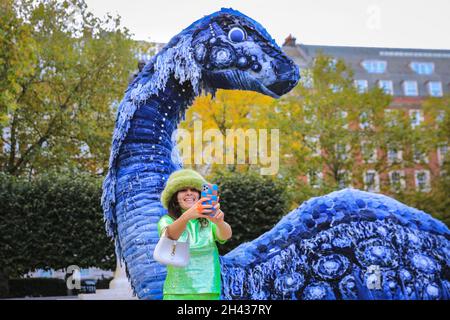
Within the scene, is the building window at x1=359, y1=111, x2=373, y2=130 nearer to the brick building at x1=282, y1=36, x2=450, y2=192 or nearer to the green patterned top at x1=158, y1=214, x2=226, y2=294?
the brick building at x1=282, y1=36, x2=450, y2=192

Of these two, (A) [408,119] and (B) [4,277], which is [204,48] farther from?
(A) [408,119]

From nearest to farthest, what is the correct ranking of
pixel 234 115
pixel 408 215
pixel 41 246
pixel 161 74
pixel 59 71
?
1. pixel 408 215
2. pixel 161 74
3. pixel 41 246
4. pixel 59 71
5. pixel 234 115

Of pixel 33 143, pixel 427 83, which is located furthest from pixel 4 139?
pixel 427 83

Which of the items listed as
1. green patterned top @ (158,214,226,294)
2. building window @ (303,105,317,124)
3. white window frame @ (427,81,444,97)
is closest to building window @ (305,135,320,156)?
building window @ (303,105,317,124)

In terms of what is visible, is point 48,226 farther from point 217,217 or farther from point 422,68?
point 422,68

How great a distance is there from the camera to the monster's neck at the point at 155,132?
3.03m

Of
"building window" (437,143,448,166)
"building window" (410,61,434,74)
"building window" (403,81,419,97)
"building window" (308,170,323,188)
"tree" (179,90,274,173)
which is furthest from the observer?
"building window" (403,81,419,97)

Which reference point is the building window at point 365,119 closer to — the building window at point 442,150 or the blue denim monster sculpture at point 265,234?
the building window at point 442,150

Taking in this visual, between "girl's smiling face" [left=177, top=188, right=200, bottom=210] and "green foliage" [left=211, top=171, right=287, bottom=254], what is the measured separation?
8.29m

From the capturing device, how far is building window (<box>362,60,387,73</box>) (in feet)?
100

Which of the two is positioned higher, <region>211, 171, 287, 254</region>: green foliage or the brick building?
the brick building

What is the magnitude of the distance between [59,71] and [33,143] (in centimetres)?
233

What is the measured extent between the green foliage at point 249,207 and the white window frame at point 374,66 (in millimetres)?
21874

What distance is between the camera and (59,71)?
14633mm
